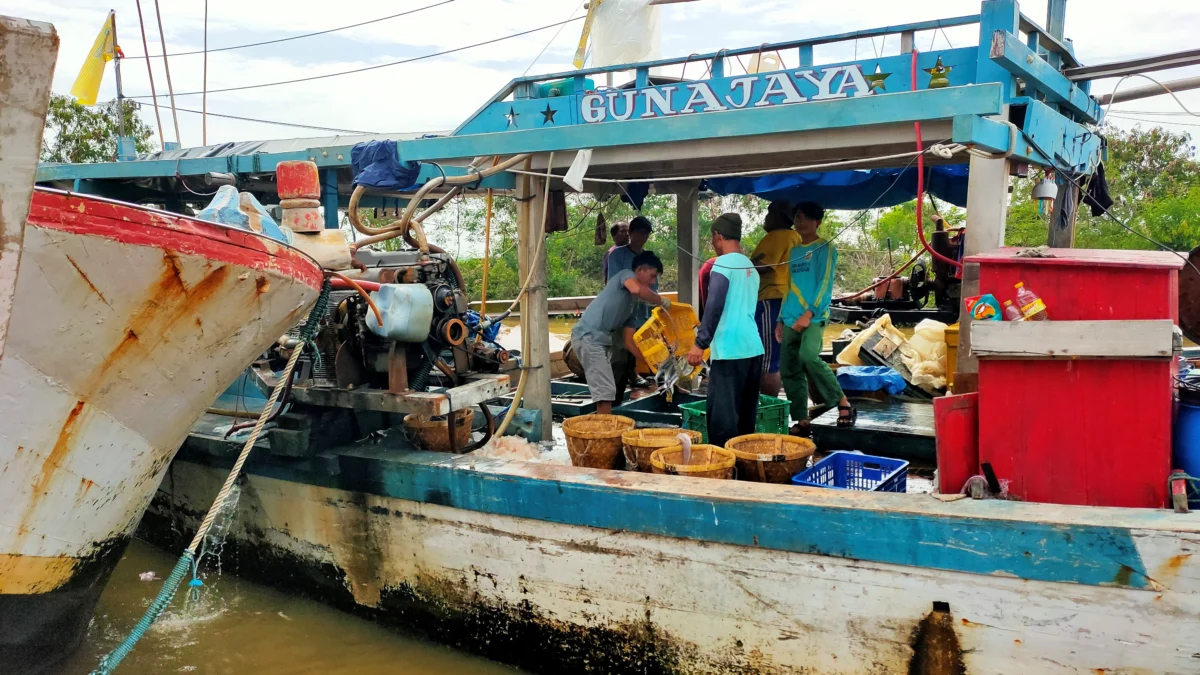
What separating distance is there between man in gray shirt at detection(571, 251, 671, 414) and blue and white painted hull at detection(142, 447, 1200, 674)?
145cm

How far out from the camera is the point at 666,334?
641cm

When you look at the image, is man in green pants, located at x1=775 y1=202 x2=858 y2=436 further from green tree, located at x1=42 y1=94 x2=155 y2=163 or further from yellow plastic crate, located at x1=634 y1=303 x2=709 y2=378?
green tree, located at x1=42 y1=94 x2=155 y2=163

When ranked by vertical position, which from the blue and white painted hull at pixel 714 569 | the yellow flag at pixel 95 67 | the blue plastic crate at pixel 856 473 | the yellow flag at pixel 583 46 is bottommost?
the blue and white painted hull at pixel 714 569

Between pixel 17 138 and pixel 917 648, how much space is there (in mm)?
3537

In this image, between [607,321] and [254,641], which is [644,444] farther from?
[254,641]

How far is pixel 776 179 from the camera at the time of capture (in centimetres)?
714

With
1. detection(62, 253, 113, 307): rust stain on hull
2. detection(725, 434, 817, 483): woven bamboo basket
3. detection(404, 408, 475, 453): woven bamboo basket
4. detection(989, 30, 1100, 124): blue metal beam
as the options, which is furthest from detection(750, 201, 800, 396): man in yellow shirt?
detection(62, 253, 113, 307): rust stain on hull

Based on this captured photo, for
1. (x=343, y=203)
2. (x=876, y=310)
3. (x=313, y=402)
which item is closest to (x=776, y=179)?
(x=313, y=402)

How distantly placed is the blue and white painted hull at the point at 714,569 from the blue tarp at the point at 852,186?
12.0 ft

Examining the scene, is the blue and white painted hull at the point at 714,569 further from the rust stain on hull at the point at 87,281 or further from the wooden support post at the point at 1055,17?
the wooden support post at the point at 1055,17

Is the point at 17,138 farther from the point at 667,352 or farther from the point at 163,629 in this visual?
the point at 667,352

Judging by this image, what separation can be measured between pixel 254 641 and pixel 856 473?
11.0 ft

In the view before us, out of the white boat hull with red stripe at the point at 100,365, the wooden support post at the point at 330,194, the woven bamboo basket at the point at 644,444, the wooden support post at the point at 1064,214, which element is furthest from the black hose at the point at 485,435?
the wooden support post at the point at 330,194

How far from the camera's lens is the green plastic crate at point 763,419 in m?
5.20
